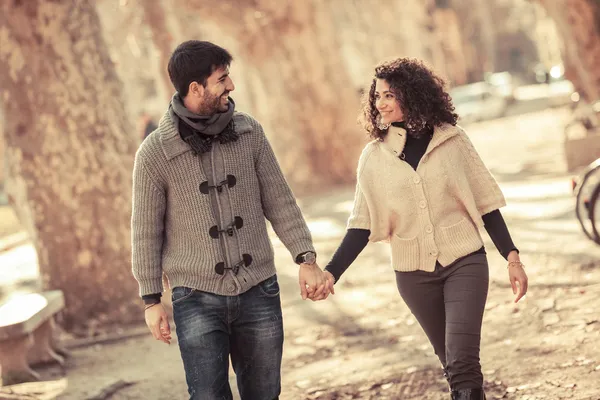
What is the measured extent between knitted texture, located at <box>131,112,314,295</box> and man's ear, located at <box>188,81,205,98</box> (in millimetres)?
162

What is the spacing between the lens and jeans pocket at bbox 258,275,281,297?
379 cm

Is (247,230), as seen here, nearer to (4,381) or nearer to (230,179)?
(230,179)

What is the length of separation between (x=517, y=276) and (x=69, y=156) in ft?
19.8

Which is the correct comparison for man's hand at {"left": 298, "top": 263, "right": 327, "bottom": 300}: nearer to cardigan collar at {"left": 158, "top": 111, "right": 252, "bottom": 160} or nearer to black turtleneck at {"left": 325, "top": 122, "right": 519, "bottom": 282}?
black turtleneck at {"left": 325, "top": 122, "right": 519, "bottom": 282}

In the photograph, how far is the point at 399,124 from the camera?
168 inches

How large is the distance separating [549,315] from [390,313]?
1490 mm

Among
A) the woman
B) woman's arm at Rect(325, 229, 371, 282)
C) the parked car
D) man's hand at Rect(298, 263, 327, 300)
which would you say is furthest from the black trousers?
the parked car

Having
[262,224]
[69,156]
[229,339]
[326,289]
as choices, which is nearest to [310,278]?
[326,289]

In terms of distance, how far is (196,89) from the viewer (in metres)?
3.76

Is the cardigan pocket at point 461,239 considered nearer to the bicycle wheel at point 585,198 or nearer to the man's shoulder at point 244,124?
the man's shoulder at point 244,124

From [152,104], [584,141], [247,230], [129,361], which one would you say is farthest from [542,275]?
[152,104]

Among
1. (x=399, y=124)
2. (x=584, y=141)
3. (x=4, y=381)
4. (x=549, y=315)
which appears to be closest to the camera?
(x=399, y=124)

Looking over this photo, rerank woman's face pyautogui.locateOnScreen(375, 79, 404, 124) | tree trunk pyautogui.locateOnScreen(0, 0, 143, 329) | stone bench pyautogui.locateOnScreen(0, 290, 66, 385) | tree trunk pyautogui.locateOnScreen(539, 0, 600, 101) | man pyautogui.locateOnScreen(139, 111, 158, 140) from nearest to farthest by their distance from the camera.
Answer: woman's face pyautogui.locateOnScreen(375, 79, 404, 124) < stone bench pyautogui.locateOnScreen(0, 290, 66, 385) < tree trunk pyautogui.locateOnScreen(0, 0, 143, 329) < man pyautogui.locateOnScreen(139, 111, 158, 140) < tree trunk pyautogui.locateOnScreen(539, 0, 600, 101)

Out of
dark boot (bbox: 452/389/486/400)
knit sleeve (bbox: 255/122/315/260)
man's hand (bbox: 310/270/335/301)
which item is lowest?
dark boot (bbox: 452/389/486/400)
